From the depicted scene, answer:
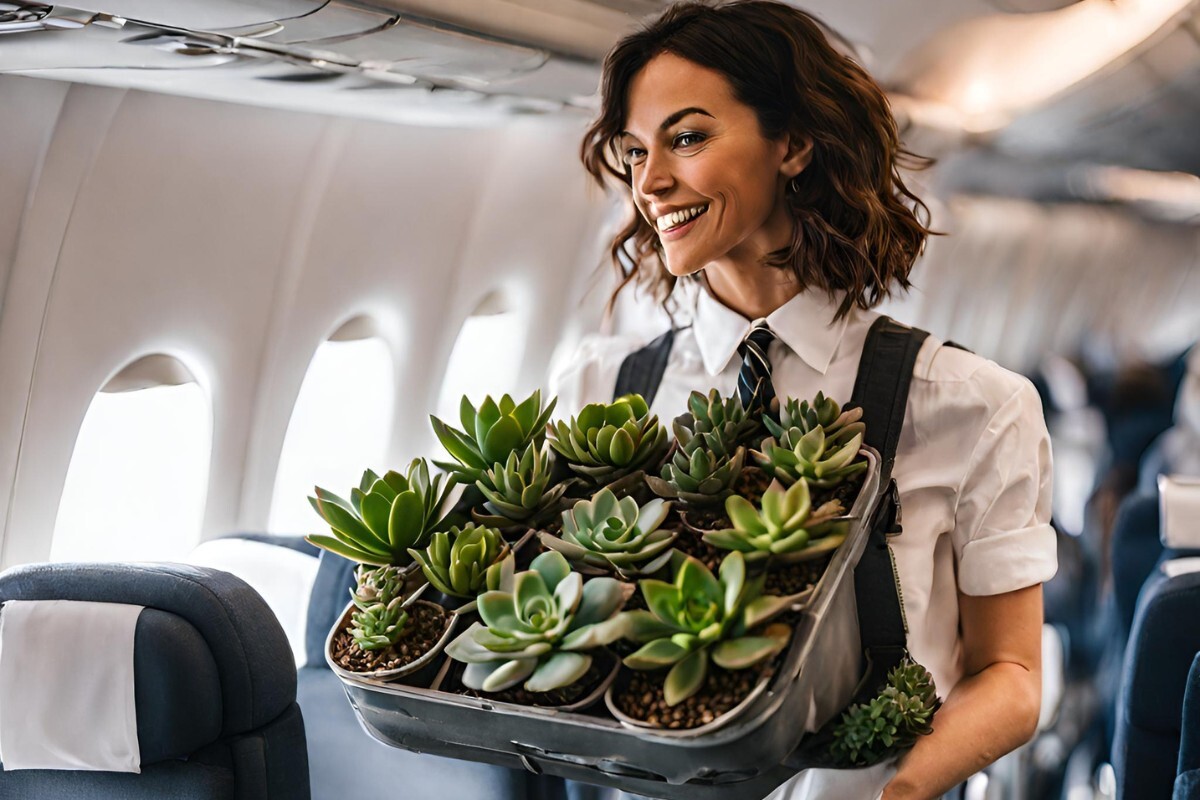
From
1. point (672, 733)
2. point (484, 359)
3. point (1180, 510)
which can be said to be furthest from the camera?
point (484, 359)

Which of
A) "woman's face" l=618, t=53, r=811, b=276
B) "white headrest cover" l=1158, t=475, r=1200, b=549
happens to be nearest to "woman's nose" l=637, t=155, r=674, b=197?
"woman's face" l=618, t=53, r=811, b=276

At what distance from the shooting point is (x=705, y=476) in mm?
1017

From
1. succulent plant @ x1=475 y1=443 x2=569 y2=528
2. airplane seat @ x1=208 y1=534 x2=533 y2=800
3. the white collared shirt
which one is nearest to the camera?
succulent plant @ x1=475 y1=443 x2=569 y2=528

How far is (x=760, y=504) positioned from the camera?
40.5 inches

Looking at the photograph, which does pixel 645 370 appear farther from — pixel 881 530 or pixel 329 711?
pixel 329 711

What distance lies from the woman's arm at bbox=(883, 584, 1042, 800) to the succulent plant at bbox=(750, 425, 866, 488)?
14.1 inches

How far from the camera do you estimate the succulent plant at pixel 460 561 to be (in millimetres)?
989

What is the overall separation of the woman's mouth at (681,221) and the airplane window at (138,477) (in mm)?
2130

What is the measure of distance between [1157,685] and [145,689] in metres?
1.60

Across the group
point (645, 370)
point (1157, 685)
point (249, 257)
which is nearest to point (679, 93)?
point (645, 370)

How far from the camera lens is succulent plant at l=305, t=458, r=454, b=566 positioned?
3.42 feet

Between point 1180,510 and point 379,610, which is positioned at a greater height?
point 379,610

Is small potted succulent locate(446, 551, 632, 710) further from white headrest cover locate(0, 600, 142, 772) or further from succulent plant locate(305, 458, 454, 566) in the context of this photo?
white headrest cover locate(0, 600, 142, 772)

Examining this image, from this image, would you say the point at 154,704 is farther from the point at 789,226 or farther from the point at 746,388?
the point at 789,226
